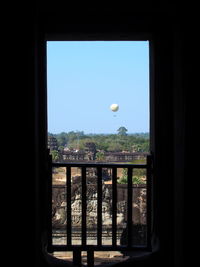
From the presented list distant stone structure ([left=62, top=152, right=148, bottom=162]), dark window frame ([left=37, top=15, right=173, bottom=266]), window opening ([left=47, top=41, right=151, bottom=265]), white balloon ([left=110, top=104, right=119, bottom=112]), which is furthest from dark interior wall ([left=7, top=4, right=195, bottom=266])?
white balloon ([left=110, top=104, right=119, bottom=112])

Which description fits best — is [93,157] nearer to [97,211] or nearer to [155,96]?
[97,211]

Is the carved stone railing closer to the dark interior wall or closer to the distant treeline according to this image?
the dark interior wall

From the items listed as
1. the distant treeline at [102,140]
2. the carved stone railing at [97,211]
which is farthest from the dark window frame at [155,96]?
the distant treeline at [102,140]

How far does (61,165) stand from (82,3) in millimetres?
1344

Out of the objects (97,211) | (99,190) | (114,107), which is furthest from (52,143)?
(114,107)

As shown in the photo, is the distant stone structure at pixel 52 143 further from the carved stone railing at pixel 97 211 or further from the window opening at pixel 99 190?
the carved stone railing at pixel 97 211

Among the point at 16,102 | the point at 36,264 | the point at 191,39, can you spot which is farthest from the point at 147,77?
the point at 36,264

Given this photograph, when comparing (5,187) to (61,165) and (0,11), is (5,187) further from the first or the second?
(61,165)

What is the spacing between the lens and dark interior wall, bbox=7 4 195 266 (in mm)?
1393

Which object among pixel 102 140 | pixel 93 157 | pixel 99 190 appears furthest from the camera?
pixel 102 140

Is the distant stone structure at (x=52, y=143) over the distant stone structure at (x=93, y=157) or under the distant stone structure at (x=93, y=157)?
over

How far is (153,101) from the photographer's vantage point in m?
2.21

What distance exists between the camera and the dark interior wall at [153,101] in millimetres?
1393

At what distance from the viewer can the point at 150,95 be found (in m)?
2.29
